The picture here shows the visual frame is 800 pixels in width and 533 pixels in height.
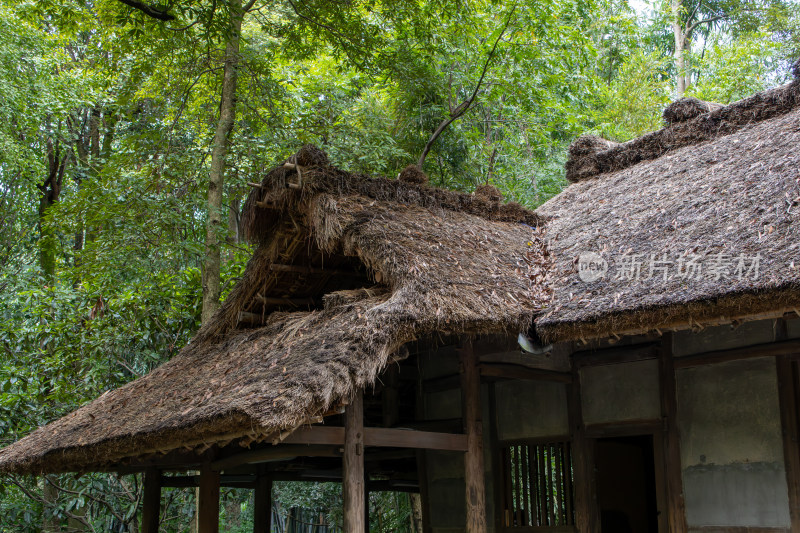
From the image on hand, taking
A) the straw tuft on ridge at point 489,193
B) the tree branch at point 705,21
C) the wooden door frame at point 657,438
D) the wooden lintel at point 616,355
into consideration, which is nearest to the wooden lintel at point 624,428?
the wooden door frame at point 657,438

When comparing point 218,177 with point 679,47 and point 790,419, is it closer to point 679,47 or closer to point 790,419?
point 790,419

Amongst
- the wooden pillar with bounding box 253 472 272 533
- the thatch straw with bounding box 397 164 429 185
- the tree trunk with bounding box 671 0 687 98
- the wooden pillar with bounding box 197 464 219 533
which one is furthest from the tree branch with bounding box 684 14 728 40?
the wooden pillar with bounding box 197 464 219 533

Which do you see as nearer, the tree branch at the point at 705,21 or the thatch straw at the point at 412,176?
the thatch straw at the point at 412,176

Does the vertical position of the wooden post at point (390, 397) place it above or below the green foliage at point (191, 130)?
below

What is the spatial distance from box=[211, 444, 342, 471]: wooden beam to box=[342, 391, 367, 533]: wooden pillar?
0.47 feet

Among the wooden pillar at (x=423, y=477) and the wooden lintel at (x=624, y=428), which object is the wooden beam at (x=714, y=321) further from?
the wooden pillar at (x=423, y=477)

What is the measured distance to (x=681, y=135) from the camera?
8727 millimetres

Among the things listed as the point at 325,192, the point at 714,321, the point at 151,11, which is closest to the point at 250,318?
the point at 325,192

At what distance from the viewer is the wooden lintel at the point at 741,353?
17.2ft

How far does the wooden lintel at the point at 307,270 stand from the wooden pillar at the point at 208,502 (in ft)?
6.46

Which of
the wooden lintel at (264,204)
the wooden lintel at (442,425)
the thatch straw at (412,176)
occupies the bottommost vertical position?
the wooden lintel at (442,425)

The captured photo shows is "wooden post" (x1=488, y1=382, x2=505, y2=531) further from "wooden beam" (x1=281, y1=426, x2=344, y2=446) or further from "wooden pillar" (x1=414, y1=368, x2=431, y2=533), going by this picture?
"wooden beam" (x1=281, y1=426, x2=344, y2=446)

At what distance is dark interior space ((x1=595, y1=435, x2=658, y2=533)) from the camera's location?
27.7 ft

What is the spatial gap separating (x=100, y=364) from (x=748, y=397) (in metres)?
8.13
